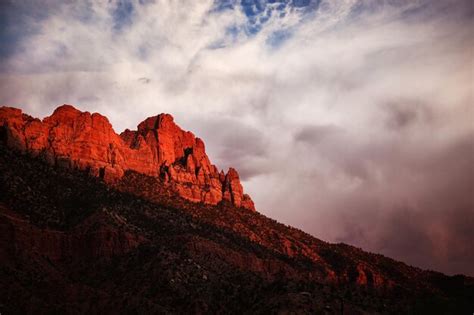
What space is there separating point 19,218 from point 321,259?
304 feet

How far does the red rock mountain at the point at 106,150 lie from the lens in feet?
466

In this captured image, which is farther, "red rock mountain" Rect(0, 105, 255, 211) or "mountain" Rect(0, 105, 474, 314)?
"red rock mountain" Rect(0, 105, 255, 211)

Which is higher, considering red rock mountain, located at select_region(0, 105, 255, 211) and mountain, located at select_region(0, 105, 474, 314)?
red rock mountain, located at select_region(0, 105, 255, 211)

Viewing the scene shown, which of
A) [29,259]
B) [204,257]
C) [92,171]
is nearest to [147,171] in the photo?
[92,171]

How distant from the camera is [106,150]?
15912cm

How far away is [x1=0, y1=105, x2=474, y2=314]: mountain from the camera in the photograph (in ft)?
275

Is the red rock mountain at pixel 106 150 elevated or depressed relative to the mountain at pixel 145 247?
elevated

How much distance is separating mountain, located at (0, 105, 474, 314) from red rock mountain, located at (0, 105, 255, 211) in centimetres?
44

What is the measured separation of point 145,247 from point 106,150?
63405 mm

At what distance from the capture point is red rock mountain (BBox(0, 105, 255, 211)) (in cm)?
14200

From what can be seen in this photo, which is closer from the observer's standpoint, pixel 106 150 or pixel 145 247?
pixel 145 247

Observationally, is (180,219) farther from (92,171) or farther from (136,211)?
(92,171)

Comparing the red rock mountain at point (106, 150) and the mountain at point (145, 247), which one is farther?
the red rock mountain at point (106, 150)

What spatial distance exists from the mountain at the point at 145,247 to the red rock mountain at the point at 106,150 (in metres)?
0.44
